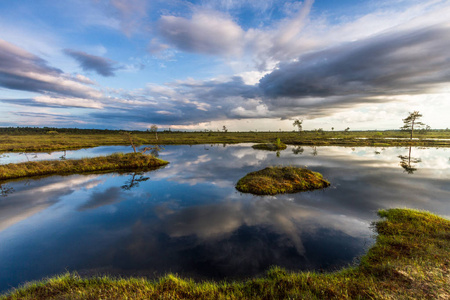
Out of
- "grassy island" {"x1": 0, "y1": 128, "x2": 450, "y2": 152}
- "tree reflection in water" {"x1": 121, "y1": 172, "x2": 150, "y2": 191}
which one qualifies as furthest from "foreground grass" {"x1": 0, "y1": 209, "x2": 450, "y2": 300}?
"grassy island" {"x1": 0, "y1": 128, "x2": 450, "y2": 152}

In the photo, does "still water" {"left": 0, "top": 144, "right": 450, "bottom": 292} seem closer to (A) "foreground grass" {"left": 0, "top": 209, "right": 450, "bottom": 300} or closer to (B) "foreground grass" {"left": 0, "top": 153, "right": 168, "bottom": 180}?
(A) "foreground grass" {"left": 0, "top": 209, "right": 450, "bottom": 300}

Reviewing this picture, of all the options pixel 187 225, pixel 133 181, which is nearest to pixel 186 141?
pixel 133 181

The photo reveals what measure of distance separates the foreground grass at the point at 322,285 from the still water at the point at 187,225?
1445 mm

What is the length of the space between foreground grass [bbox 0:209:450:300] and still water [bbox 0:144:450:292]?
4.74ft

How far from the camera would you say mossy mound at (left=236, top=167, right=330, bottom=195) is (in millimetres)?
20875

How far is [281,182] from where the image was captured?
22250 millimetres

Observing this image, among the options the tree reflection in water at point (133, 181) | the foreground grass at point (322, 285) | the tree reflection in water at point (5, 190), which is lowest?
the tree reflection in water at point (5, 190)

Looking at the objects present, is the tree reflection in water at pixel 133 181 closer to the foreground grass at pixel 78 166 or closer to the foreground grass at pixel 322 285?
the foreground grass at pixel 78 166

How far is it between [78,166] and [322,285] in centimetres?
4012

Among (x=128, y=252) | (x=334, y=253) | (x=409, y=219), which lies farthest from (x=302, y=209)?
(x=128, y=252)

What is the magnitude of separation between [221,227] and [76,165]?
3345 centimetres

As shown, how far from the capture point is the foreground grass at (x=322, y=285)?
245 inches

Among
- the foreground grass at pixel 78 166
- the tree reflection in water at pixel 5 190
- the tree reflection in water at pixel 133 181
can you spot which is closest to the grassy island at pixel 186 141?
the foreground grass at pixel 78 166

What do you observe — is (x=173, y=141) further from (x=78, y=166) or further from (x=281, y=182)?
(x=281, y=182)
